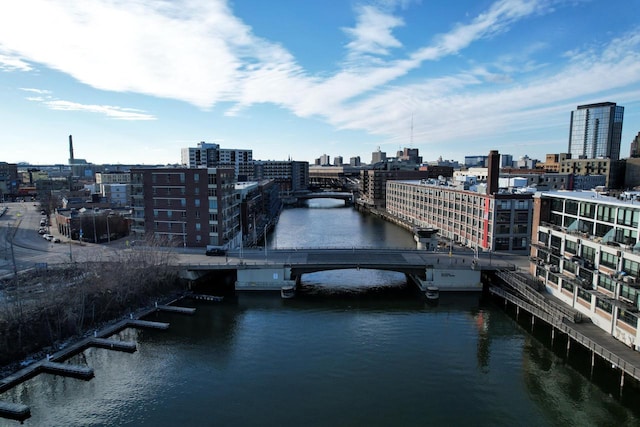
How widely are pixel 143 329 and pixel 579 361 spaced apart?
118 ft

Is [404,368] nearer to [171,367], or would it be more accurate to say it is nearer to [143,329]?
[171,367]

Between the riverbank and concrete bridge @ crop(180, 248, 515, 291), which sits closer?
the riverbank

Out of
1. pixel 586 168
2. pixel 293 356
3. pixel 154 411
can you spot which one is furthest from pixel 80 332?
pixel 586 168

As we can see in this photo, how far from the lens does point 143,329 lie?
37906mm

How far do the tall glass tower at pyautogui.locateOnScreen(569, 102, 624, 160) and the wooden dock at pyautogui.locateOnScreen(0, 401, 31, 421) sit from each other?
195 meters

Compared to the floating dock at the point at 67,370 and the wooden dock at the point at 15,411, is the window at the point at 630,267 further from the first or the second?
the wooden dock at the point at 15,411

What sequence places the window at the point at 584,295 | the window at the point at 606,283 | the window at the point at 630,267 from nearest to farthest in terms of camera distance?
the window at the point at 630,267
the window at the point at 606,283
the window at the point at 584,295

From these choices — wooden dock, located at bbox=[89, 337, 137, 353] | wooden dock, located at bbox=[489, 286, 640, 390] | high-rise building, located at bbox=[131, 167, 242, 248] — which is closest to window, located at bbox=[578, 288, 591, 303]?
wooden dock, located at bbox=[489, 286, 640, 390]

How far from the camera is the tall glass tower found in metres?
177

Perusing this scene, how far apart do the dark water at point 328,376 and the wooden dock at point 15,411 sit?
1.37 feet

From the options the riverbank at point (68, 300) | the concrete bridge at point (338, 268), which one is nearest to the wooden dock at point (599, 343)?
the concrete bridge at point (338, 268)

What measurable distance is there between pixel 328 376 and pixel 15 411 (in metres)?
19.0

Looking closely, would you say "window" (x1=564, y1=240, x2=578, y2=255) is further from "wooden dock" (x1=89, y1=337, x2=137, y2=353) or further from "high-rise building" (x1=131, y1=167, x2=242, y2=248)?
"high-rise building" (x1=131, y1=167, x2=242, y2=248)

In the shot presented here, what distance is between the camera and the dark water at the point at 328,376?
2530cm
